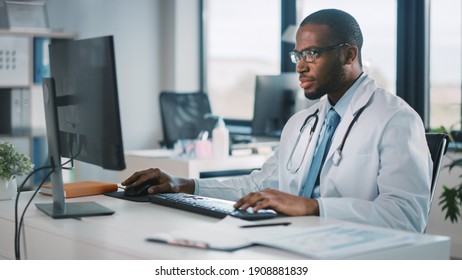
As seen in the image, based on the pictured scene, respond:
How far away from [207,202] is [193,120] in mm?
Result: 3429

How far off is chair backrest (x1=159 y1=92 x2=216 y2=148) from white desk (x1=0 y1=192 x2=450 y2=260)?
125 inches

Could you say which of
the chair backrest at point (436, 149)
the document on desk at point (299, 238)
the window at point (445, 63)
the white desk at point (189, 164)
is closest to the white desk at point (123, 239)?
the document on desk at point (299, 238)

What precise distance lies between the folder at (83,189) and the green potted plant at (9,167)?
0.36 ft

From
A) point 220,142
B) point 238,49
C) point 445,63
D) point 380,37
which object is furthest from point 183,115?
point 445,63

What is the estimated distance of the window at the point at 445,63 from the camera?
174 inches

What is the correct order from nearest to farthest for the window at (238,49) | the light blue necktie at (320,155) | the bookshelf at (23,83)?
the light blue necktie at (320,155) → the bookshelf at (23,83) → the window at (238,49)

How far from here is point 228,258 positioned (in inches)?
56.2

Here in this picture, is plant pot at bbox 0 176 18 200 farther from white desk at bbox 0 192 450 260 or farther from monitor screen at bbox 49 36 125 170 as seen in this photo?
monitor screen at bbox 49 36 125 170

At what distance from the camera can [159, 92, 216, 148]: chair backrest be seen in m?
5.28

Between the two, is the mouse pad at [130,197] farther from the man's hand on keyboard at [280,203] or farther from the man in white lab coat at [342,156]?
the man's hand on keyboard at [280,203]

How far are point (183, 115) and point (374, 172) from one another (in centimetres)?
340

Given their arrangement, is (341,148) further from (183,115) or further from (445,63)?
(183,115)

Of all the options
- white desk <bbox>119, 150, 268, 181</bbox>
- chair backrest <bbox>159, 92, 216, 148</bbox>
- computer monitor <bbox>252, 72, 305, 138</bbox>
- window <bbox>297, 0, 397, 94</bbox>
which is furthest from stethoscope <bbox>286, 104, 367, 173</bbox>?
chair backrest <bbox>159, 92, 216, 148</bbox>
